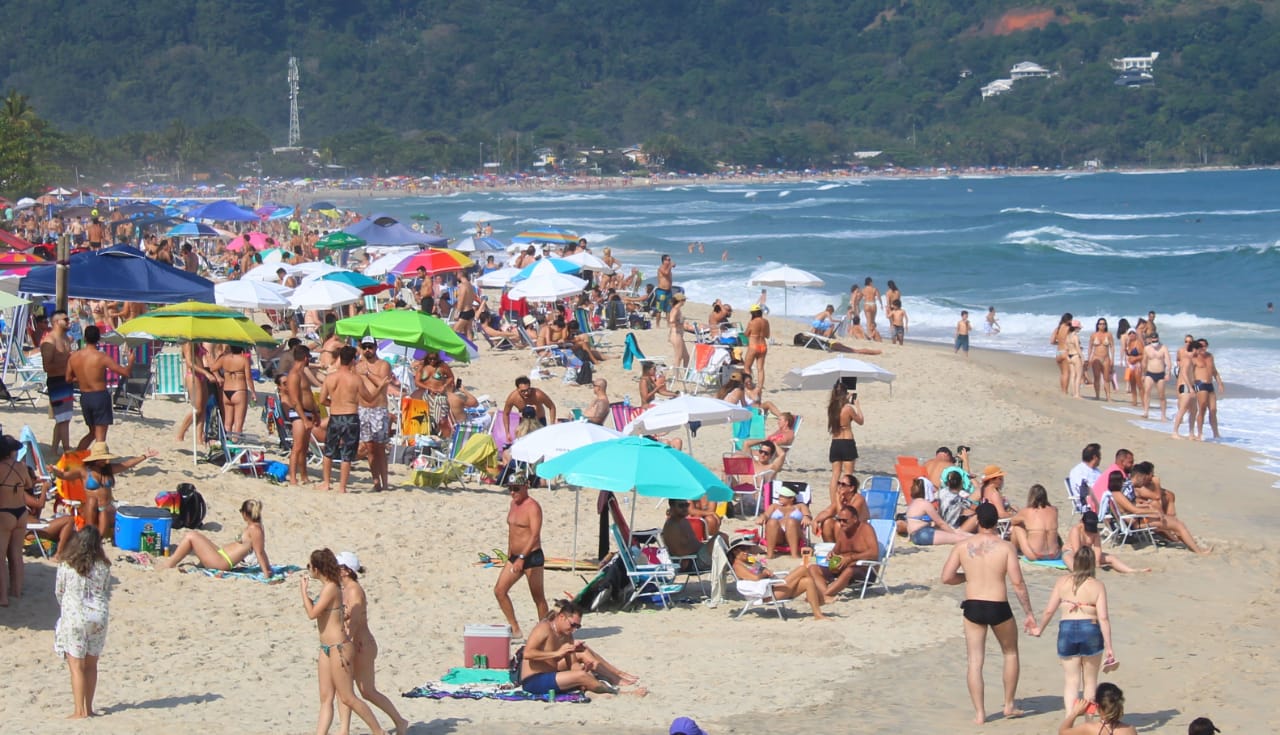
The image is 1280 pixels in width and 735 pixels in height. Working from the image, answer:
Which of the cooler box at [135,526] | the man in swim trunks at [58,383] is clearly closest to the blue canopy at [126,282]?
the man in swim trunks at [58,383]

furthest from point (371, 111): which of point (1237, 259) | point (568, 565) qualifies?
point (568, 565)

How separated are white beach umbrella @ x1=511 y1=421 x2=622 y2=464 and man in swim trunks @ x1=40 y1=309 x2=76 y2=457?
3139 mm

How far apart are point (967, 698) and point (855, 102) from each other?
16951 cm

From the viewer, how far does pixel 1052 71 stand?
177875mm

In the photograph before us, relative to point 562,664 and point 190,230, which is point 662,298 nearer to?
point 190,230

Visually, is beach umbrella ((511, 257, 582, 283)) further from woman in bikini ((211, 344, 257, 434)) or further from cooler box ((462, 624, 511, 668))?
cooler box ((462, 624, 511, 668))

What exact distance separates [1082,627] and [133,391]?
8062mm

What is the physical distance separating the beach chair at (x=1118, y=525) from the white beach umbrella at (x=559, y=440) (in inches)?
142

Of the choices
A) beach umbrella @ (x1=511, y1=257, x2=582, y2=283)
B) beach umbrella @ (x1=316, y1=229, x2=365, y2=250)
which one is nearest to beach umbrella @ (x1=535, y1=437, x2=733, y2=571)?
beach umbrella @ (x1=511, y1=257, x2=582, y2=283)

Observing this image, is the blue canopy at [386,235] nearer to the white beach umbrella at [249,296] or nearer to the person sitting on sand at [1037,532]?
the white beach umbrella at [249,296]

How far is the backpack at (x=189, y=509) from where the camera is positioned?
9.21m

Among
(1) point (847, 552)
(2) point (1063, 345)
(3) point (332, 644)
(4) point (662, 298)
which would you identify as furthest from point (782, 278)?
(3) point (332, 644)

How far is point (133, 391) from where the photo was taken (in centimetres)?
1164

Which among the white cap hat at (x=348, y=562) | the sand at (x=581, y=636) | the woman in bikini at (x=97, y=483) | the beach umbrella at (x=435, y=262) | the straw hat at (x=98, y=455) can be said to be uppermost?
the beach umbrella at (x=435, y=262)
